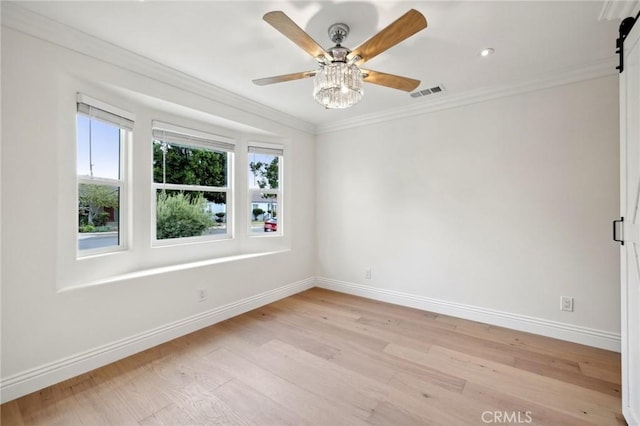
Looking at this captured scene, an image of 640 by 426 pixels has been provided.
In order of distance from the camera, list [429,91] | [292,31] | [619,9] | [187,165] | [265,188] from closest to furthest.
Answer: [292,31]
[619,9]
[429,91]
[187,165]
[265,188]

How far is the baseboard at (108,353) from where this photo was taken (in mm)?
1871

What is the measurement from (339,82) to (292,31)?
15.8 inches

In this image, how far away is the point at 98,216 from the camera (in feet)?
8.21

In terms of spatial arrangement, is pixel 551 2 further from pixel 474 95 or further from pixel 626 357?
pixel 626 357

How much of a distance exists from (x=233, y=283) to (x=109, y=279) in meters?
1.22

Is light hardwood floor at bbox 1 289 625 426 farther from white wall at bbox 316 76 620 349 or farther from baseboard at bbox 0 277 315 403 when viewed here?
white wall at bbox 316 76 620 349

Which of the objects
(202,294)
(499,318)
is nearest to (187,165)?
(202,294)

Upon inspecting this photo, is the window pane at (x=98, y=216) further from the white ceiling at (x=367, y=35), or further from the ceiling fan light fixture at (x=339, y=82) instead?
the ceiling fan light fixture at (x=339, y=82)

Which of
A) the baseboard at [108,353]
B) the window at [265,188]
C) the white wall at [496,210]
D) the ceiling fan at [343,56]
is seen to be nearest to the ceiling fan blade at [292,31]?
the ceiling fan at [343,56]

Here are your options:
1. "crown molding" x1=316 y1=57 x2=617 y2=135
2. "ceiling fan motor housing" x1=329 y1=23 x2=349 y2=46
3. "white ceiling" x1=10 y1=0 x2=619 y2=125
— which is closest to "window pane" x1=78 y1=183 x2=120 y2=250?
"white ceiling" x1=10 y1=0 x2=619 y2=125

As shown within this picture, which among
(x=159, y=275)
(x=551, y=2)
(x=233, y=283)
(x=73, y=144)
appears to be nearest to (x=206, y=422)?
(x=159, y=275)

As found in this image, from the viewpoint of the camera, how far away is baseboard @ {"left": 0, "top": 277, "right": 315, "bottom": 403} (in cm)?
187

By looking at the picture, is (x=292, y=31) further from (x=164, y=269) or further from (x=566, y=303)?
(x=566, y=303)

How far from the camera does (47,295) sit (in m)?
1.99
